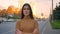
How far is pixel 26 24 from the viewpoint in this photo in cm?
115

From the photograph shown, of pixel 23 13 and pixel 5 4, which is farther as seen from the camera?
pixel 5 4

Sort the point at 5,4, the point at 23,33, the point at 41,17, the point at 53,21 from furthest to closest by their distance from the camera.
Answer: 1. the point at 53,21
2. the point at 5,4
3. the point at 41,17
4. the point at 23,33

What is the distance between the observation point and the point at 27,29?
1.14m

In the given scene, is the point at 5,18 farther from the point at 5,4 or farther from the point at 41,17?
the point at 41,17

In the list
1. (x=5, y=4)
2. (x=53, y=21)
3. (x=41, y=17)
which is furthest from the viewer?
(x=53, y=21)

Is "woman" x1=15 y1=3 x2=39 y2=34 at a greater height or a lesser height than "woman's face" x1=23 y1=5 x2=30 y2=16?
lesser

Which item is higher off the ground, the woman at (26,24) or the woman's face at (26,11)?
the woman's face at (26,11)

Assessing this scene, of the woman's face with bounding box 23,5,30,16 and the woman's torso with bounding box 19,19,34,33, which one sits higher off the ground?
the woman's face with bounding box 23,5,30,16

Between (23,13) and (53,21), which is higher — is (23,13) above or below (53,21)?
above

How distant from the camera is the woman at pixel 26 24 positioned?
113cm

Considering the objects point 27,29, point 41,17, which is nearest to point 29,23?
point 27,29

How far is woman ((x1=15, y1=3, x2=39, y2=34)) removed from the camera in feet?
3.71

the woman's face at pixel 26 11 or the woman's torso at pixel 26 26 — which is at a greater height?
the woman's face at pixel 26 11

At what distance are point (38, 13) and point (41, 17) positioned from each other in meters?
0.14
